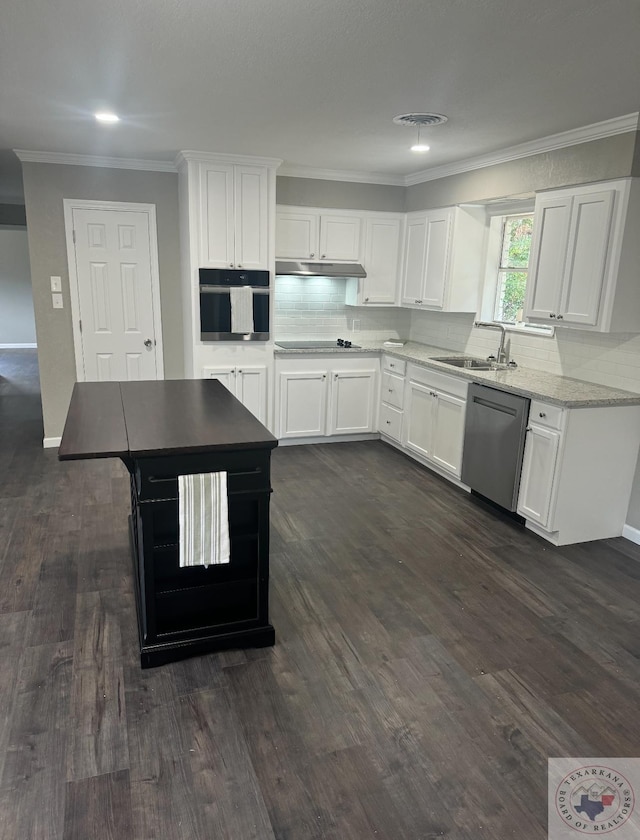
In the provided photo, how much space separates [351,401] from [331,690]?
11.2ft

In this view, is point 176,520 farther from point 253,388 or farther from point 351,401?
point 351,401

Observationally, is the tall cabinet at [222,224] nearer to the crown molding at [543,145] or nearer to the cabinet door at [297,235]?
the cabinet door at [297,235]

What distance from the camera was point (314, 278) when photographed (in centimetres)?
550

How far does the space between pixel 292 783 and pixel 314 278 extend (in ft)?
14.6

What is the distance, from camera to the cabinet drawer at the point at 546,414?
10.9 ft

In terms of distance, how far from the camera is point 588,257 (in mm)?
3422

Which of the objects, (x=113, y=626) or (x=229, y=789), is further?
(x=113, y=626)

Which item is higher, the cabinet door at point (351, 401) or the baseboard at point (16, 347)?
the cabinet door at point (351, 401)

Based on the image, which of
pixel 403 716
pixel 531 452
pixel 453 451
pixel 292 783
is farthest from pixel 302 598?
pixel 453 451

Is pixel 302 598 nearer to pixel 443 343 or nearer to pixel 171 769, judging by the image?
pixel 171 769

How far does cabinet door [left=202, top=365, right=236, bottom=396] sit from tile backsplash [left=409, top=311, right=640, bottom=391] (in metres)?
1.99

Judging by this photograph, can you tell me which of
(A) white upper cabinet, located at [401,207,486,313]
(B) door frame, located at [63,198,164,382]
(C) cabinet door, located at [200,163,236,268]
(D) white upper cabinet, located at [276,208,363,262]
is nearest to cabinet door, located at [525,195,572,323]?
(A) white upper cabinet, located at [401,207,486,313]

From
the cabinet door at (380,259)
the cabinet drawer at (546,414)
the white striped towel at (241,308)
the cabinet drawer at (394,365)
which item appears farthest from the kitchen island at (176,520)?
the cabinet door at (380,259)

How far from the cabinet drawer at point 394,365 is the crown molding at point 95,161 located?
2.48 metres
